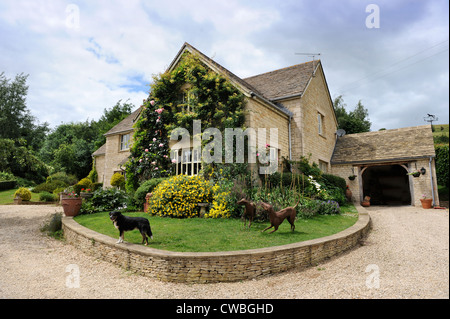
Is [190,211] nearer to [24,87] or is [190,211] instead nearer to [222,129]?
[222,129]

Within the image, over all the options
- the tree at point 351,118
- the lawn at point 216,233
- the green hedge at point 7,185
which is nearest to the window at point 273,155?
the lawn at point 216,233

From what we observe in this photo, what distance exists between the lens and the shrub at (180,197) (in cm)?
890

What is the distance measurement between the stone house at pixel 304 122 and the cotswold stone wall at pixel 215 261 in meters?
6.94

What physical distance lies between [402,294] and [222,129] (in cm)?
915

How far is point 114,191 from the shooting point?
37.2 ft

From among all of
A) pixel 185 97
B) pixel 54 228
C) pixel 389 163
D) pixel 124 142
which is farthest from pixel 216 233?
pixel 124 142

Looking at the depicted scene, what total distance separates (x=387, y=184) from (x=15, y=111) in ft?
134

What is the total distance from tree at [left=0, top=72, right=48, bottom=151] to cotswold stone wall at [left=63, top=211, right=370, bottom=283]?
3386cm

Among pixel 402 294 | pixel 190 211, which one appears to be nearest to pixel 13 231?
pixel 190 211

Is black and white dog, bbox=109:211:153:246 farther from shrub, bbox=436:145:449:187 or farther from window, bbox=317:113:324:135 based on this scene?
shrub, bbox=436:145:449:187

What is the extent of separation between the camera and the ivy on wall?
11.9m

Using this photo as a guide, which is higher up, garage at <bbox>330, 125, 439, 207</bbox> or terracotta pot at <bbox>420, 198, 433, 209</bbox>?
garage at <bbox>330, 125, 439, 207</bbox>

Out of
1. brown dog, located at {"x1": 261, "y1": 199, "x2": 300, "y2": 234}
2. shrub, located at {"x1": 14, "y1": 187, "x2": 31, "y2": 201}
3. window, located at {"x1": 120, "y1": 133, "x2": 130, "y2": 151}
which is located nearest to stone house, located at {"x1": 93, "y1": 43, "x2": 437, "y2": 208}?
window, located at {"x1": 120, "y1": 133, "x2": 130, "y2": 151}

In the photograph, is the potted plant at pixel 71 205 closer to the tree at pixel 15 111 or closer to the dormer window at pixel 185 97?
the dormer window at pixel 185 97
